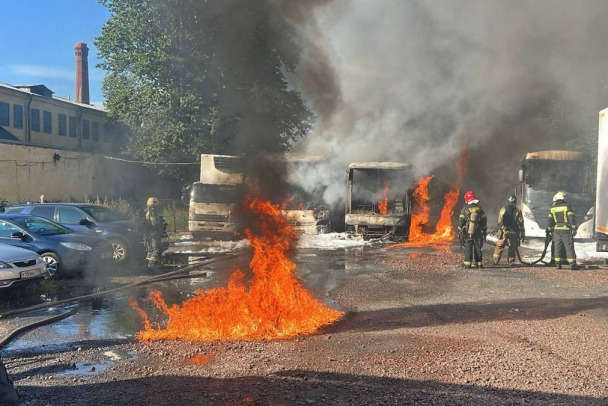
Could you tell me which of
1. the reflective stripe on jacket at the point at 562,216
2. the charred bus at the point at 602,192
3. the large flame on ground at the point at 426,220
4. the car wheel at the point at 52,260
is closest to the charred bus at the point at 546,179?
the large flame on ground at the point at 426,220

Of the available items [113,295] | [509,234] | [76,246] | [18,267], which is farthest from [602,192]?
[18,267]

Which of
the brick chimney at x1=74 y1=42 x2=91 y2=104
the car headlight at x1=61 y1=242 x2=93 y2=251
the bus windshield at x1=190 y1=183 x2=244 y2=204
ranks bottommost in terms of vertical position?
the car headlight at x1=61 y1=242 x2=93 y2=251

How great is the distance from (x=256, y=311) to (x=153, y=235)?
20.9ft

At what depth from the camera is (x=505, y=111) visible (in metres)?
11.2

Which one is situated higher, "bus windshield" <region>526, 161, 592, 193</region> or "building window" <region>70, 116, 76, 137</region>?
"building window" <region>70, 116, 76, 137</region>

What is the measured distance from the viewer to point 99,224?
12547mm

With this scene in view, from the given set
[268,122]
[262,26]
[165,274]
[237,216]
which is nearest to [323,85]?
[268,122]

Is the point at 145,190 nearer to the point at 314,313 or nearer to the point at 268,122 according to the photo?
the point at 268,122

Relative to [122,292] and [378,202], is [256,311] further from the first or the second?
[378,202]

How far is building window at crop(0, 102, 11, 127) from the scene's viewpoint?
2819 cm

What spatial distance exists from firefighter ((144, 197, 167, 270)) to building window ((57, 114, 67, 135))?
957 inches

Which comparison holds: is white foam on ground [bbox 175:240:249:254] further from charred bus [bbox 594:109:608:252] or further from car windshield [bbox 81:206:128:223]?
charred bus [bbox 594:109:608:252]

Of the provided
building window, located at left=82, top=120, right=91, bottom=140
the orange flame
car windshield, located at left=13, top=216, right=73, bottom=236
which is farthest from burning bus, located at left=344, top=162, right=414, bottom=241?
building window, located at left=82, top=120, right=91, bottom=140

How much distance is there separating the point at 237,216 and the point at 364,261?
16.7ft
